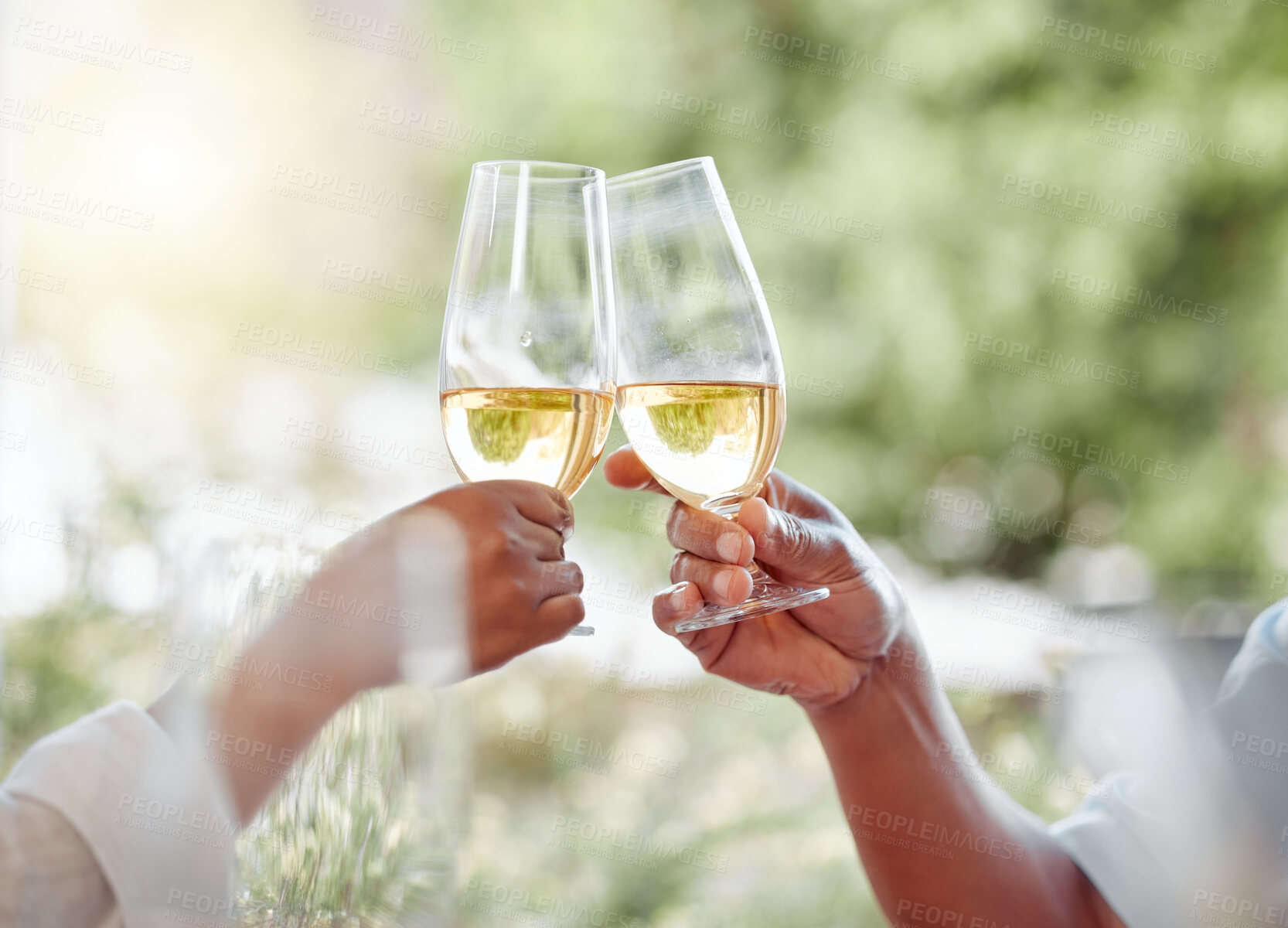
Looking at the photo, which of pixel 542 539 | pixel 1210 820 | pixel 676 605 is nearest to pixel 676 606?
pixel 676 605

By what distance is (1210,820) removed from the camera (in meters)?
0.99

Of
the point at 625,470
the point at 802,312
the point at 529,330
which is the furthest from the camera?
the point at 802,312

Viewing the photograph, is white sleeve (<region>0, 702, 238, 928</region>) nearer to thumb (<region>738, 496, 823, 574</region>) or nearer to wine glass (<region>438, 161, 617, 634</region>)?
wine glass (<region>438, 161, 617, 634</region>)

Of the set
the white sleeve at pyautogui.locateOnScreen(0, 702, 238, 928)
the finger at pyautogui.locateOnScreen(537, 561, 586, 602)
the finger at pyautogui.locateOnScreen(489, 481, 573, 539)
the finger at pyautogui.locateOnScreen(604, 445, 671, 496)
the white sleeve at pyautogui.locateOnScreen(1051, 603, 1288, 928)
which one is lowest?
the white sleeve at pyautogui.locateOnScreen(1051, 603, 1288, 928)

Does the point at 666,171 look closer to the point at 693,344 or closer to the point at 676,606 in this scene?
the point at 693,344

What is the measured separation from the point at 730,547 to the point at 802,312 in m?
2.17

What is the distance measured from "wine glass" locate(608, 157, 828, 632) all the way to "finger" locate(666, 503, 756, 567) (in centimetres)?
2

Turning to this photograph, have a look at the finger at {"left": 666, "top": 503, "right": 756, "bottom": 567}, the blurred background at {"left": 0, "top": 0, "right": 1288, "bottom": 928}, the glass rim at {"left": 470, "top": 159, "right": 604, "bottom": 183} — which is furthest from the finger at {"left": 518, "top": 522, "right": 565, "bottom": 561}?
the blurred background at {"left": 0, "top": 0, "right": 1288, "bottom": 928}

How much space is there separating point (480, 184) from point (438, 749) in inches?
14.0

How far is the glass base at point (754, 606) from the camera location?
64 centimetres

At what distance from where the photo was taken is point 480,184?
2.12ft

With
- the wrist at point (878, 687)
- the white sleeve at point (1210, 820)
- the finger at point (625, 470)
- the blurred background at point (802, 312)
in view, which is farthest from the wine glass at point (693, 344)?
the blurred background at point (802, 312)

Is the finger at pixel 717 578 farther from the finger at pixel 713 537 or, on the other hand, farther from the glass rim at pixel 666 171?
the glass rim at pixel 666 171

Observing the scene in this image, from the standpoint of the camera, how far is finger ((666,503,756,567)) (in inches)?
27.0
